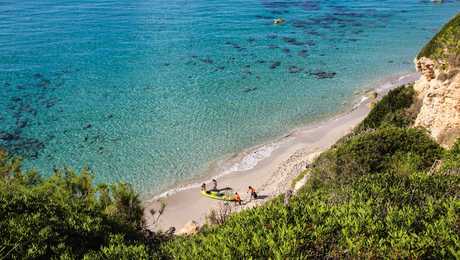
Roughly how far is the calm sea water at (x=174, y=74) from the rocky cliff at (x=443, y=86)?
Result: 15.5 meters

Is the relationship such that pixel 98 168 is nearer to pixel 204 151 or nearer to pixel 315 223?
pixel 204 151

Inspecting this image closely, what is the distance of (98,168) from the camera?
29953 mm

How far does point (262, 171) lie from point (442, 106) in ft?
45.6

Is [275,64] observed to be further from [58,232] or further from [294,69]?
[58,232]

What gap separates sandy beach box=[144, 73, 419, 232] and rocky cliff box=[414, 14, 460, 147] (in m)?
9.84

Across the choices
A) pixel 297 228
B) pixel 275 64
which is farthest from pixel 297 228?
pixel 275 64

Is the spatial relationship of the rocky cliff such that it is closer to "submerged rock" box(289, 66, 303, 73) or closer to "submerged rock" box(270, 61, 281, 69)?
"submerged rock" box(289, 66, 303, 73)

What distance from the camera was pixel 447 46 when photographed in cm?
2106

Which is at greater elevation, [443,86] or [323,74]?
[443,86]

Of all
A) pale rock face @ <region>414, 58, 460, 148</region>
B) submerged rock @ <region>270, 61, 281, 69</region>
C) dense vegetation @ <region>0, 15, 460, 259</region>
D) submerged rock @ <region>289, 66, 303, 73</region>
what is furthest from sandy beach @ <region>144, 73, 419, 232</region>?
submerged rock @ <region>270, 61, 281, 69</region>

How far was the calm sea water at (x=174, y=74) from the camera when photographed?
1288 inches

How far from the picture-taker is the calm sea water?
32.7 m

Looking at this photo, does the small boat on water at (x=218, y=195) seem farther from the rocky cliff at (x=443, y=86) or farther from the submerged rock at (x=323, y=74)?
the submerged rock at (x=323, y=74)

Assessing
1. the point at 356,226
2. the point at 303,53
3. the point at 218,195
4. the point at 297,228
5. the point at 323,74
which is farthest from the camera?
the point at 303,53
